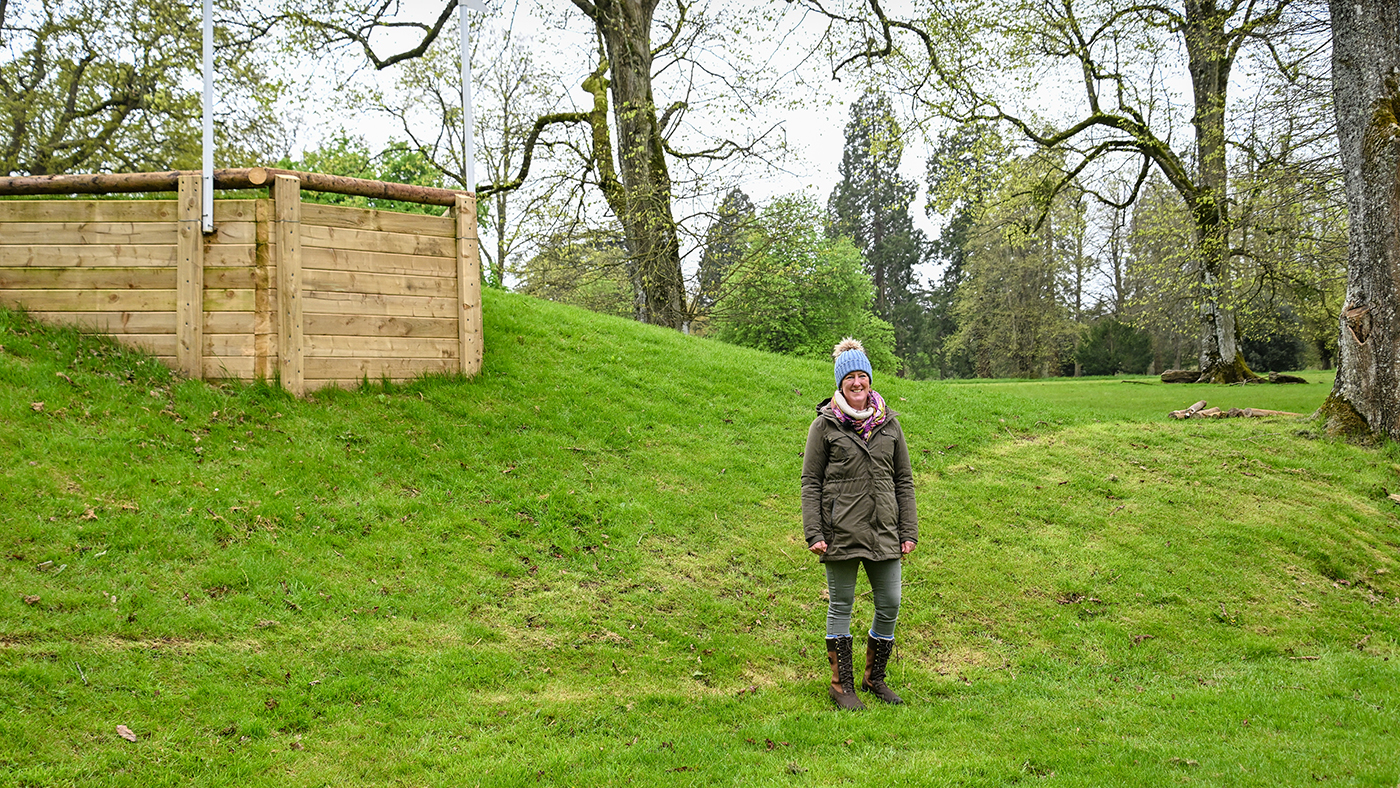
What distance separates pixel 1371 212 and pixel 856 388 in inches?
428

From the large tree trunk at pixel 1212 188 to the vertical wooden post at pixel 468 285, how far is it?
13.4 metres

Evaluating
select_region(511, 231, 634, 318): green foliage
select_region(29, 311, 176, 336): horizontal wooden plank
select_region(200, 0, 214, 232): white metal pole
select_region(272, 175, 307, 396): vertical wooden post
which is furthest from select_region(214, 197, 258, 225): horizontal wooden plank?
select_region(511, 231, 634, 318): green foliage

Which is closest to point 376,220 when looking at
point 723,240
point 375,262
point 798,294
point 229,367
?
point 375,262

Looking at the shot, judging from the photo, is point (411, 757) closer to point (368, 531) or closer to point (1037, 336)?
point (368, 531)

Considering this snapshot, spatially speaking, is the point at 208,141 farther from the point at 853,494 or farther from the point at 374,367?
the point at 853,494

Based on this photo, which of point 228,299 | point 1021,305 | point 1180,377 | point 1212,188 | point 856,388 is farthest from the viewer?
point 1021,305

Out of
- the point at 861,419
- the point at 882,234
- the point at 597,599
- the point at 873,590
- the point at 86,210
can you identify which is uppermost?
the point at 882,234

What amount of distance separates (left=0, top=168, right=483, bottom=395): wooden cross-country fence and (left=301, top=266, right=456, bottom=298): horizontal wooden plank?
15 mm

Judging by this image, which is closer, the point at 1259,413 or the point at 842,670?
the point at 842,670

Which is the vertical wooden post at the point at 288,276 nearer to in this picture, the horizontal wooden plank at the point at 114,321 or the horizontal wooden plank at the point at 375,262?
the horizontal wooden plank at the point at 375,262

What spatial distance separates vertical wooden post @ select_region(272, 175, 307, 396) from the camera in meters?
7.93

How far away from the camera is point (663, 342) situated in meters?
13.3

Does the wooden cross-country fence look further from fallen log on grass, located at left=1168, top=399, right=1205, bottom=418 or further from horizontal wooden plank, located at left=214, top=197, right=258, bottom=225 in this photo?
fallen log on grass, located at left=1168, top=399, right=1205, bottom=418

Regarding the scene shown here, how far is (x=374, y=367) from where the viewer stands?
8.70 meters
